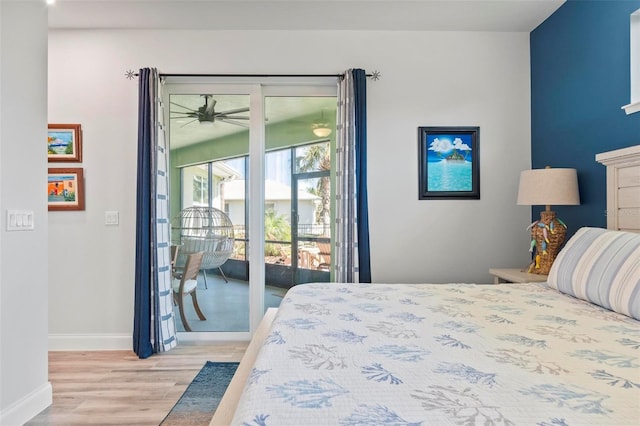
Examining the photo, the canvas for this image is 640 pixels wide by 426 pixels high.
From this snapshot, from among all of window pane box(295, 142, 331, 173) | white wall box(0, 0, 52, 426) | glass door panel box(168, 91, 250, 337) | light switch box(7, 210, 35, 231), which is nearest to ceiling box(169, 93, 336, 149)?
glass door panel box(168, 91, 250, 337)

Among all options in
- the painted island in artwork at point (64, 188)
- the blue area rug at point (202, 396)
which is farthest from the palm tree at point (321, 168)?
the painted island in artwork at point (64, 188)

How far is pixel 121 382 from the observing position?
93.4 inches

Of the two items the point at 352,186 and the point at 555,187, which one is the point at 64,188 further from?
the point at 555,187

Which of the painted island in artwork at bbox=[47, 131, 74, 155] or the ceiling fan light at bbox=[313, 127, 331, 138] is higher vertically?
the ceiling fan light at bbox=[313, 127, 331, 138]

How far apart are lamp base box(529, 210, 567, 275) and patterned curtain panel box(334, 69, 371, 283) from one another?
1.23m

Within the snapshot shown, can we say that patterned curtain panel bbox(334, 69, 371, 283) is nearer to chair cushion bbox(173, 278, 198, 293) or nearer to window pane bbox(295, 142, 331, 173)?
window pane bbox(295, 142, 331, 173)

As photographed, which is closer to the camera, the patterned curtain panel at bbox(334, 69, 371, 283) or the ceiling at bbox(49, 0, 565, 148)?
the ceiling at bbox(49, 0, 565, 148)

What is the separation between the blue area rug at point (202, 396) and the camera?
6.28 ft

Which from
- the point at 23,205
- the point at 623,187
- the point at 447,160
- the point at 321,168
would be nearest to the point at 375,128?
the point at 321,168

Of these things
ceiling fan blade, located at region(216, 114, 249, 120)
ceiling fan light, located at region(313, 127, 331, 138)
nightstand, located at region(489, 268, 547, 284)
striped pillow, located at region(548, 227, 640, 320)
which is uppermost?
ceiling fan blade, located at region(216, 114, 249, 120)

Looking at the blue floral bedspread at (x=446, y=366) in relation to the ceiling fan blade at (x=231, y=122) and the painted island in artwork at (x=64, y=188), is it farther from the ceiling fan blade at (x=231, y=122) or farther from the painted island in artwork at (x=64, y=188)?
the painted island in artwork at (x=64, y=188)

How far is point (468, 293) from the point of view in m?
1.82

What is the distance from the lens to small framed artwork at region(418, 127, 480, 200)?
3.07 meters

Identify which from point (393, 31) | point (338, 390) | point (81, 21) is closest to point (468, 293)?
point (338, 390)
